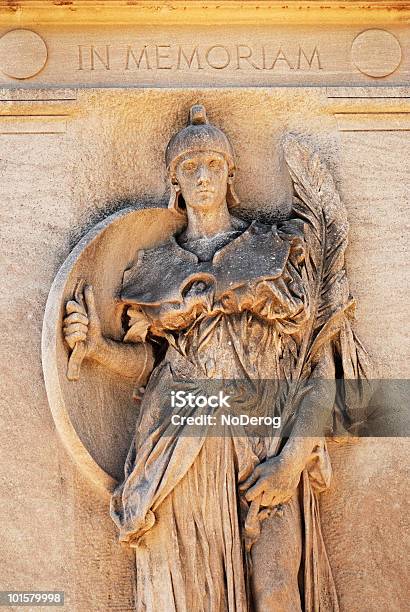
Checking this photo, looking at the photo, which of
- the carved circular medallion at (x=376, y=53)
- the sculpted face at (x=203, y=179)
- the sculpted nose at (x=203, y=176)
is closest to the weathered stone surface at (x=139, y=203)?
the carved circular medallion at (x=376, y=53)

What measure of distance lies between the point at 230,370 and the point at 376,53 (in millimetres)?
2086

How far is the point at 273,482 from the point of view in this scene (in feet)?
28.1

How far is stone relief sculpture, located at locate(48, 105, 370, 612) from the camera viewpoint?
8.52m

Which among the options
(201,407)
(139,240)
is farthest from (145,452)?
(139,240)

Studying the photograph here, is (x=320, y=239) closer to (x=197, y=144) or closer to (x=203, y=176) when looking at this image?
(x=203, y=176)

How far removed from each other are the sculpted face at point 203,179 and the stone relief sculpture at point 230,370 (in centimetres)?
1

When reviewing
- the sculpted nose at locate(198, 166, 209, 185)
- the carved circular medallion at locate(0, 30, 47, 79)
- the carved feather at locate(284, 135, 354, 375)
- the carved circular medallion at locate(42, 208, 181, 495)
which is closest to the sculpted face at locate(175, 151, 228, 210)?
the sculpted nose at locate(198, 166, 209, 185)

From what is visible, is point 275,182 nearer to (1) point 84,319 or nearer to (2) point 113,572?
(1) point 84,319

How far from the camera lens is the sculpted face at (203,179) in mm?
9133
